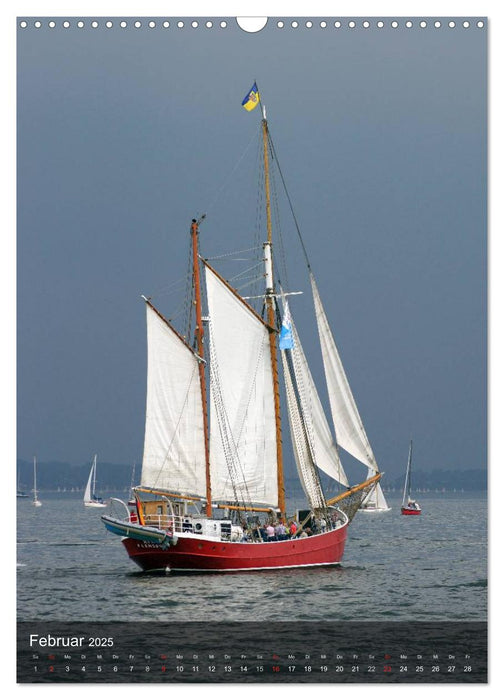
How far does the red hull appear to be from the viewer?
39.9 m

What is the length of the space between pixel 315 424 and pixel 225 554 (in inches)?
213

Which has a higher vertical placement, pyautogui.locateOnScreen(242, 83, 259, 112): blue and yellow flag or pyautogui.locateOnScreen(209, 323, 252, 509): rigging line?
pyautogui.locateOnScreen(242, 83, 259, 112): blue and yellow flag

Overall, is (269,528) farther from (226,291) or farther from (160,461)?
(226,291)

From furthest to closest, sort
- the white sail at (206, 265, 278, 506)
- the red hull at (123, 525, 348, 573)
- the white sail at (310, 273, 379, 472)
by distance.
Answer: the white sail at (206, 265, 278, 506), the red hull at (123, 525, 348, 573), the white sail at (310, 273, 379, 472)

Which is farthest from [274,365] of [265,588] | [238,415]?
[265,588]

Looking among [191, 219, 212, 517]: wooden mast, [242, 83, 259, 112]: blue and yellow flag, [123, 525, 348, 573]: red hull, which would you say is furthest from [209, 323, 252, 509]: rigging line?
[242, 83, 259, 112]: blue and yellow flag

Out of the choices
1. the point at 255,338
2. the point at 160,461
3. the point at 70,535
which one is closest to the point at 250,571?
the point at 160,461

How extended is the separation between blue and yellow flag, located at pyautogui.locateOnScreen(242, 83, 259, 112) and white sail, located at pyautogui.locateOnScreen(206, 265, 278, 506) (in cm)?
1679

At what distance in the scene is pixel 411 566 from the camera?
4656 cm

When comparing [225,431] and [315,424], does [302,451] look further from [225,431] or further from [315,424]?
[225,431]

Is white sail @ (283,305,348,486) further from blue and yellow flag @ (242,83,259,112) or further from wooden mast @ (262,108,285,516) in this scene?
blue and yellow flag @ (242,83,259,112)

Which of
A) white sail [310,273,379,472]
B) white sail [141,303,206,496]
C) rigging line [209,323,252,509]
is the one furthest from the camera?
white sail [141,303,206,496]

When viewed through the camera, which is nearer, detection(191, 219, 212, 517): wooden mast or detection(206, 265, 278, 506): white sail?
detection(191, 219, 212, 517): wooden mast

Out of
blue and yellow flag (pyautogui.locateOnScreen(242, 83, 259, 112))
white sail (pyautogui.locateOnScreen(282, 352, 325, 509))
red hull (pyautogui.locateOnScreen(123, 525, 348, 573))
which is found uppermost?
blue and yellow flag (pyautogui.locateOnScreen(242, 83, 259, 112))
